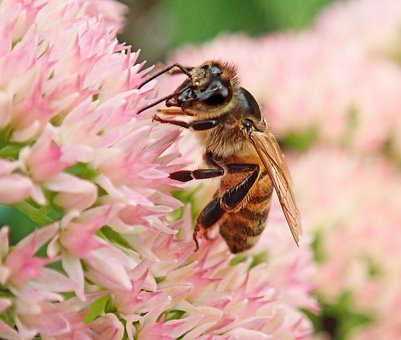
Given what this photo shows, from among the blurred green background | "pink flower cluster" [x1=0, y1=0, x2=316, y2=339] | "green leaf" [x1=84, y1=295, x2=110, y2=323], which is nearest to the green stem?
"pink flower cluster" [x1=0, y1=0, x2=316, y2=339]

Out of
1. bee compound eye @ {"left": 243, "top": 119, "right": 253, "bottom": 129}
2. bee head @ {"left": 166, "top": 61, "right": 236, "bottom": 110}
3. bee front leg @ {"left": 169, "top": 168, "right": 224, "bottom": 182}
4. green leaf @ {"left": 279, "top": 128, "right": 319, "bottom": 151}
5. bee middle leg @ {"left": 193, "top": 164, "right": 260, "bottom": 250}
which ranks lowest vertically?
green leaf @ {"left": 279, "top": 128, "right": 319, "bottom": 151}

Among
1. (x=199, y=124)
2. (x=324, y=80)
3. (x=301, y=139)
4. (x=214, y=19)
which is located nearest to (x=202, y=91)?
(x=199, y=124)

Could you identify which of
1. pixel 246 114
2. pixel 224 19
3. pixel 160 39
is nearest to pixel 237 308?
pixel 246 114

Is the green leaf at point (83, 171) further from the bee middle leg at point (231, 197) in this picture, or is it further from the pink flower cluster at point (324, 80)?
the pink flower cluster at point (324, 80)

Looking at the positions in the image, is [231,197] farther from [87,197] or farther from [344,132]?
[344,132]

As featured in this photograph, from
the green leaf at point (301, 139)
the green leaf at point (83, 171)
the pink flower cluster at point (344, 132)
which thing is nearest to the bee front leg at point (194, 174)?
the green leaf at point (83, 171)

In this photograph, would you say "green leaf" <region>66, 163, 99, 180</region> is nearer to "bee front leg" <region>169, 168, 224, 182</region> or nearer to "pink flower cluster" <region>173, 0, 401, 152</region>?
"bee front leg" <region>169, 168, 224, 182</region>
